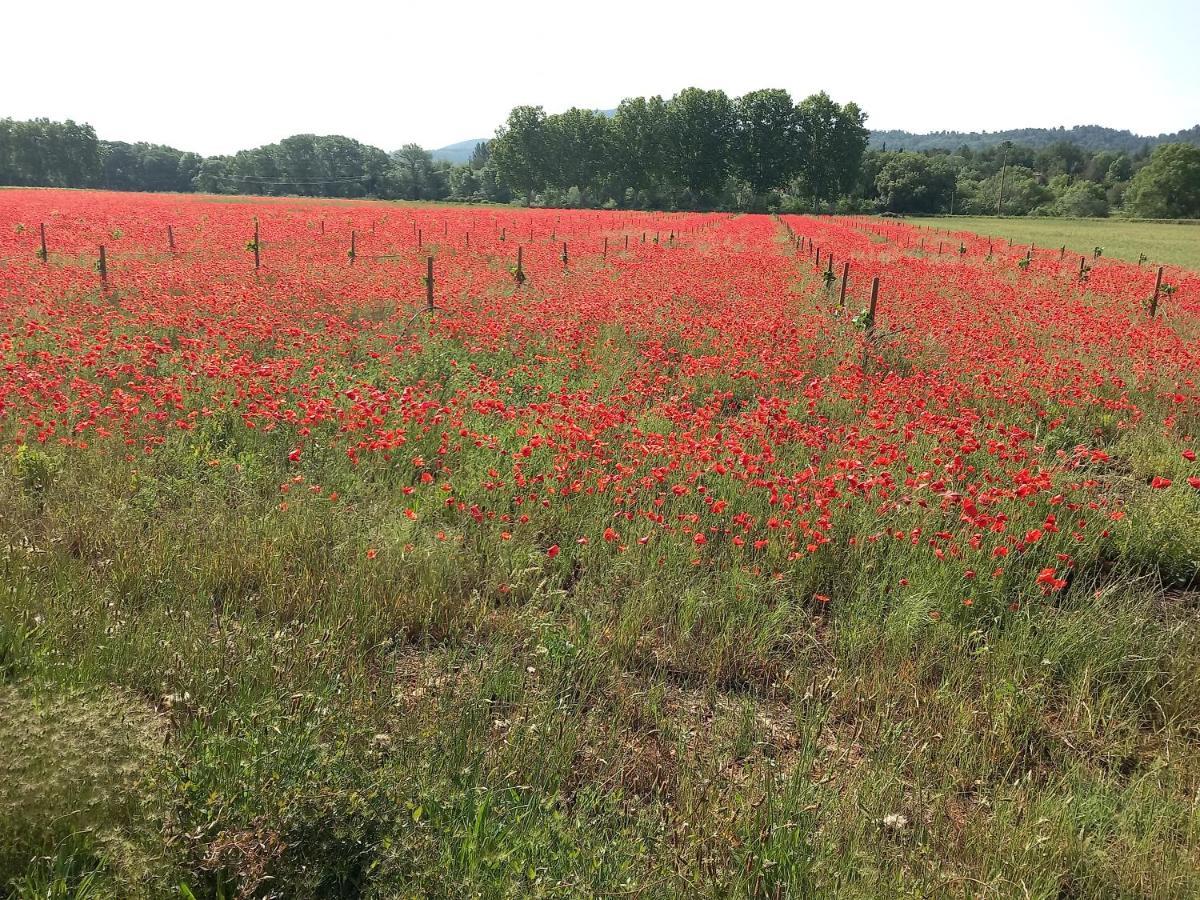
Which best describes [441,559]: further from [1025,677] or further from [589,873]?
[1025,677]

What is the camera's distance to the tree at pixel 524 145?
85.8m

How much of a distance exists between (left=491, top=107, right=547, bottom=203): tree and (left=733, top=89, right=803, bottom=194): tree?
888 inches

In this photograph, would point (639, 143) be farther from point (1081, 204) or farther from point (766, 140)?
point (1081, 204)

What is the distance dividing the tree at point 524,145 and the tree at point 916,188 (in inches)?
1620

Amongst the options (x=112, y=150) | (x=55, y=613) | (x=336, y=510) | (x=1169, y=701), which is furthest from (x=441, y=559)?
(x=112, y=150)

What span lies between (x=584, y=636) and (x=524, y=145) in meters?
90.3

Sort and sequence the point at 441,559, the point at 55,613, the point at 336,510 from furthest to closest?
the point at 336,510 < the point at 441,559 < the point at 55,613

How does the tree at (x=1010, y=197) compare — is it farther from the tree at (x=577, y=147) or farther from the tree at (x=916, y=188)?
the tree at (x=577, y=147)

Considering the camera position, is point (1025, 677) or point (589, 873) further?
point (1025, 677)

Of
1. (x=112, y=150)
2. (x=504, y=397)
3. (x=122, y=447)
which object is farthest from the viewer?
(x=112, y=150)

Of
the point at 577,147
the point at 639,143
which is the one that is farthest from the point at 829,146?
the point at 577,147

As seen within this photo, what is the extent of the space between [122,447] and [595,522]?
402 centimetres

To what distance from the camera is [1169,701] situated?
3891mm

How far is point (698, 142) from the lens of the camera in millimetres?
83312
